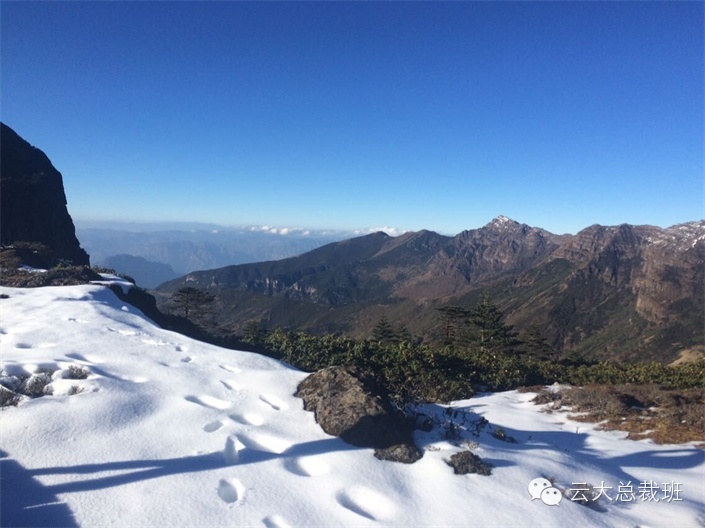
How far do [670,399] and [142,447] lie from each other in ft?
46.2

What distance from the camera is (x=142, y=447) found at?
5.84 m

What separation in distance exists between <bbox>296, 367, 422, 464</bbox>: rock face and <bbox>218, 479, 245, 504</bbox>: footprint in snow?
1.92 meters

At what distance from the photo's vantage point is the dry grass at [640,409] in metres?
9.96

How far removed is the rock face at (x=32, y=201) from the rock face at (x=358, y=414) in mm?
39498

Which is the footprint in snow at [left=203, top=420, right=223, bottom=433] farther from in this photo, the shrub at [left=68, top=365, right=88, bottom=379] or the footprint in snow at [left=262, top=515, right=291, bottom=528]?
the shrub at [left=68, top=365, right=88, bottom=379]

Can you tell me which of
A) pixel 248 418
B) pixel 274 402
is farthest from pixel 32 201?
pixel 248 418

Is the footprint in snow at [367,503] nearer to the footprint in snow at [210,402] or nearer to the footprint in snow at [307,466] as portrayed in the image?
the footprint in snow at [307,466]

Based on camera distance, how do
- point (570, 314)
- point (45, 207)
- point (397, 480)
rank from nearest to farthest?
1. point (397, 480)
2. point (45, 207)
3. point (570, 314)

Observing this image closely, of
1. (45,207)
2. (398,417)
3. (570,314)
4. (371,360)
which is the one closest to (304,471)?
(398,417)

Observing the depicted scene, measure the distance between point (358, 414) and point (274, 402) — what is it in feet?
5.96

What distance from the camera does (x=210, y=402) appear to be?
7547 millimetres

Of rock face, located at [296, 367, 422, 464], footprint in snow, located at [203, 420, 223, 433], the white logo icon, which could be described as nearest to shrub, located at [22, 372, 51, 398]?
footprint in snow, located at [203, 420, 223, 433]

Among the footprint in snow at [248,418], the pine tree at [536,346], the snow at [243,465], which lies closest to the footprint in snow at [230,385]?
the snow at [243,465]

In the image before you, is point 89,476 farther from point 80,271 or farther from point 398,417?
point 80,271
